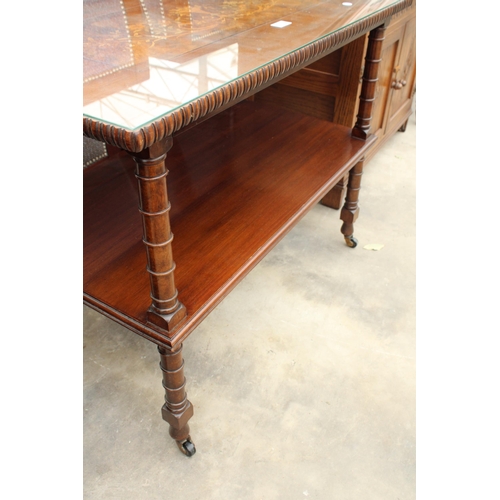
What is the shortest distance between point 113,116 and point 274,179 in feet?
2.23

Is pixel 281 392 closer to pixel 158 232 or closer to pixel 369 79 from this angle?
pixel 158 232

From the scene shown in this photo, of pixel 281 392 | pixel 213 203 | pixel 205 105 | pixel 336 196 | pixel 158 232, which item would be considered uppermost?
pixel 205 105

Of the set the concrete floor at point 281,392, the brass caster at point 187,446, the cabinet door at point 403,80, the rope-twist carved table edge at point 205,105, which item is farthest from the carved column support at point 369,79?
the brass caster at point 187,446

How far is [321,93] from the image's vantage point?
5.74 feet

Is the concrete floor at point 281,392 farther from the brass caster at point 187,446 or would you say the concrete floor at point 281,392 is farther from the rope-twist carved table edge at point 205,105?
the rope-twist carved table edge at point 205,105

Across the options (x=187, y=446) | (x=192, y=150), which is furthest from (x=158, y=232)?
(x=192, y=150)

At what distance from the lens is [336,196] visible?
1.87 metres

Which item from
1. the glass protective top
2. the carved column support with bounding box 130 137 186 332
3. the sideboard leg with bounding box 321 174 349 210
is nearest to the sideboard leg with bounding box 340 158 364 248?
the sideboard leg with bounding box 321 174 349 210

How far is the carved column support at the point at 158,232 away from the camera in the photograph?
0.71 m

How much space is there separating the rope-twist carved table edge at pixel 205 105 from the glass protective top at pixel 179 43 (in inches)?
0.4

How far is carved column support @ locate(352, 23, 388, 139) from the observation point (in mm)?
1345

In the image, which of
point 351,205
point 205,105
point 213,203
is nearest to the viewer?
point 205,105

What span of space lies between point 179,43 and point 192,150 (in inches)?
19.6

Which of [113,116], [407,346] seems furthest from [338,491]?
[113,116]
